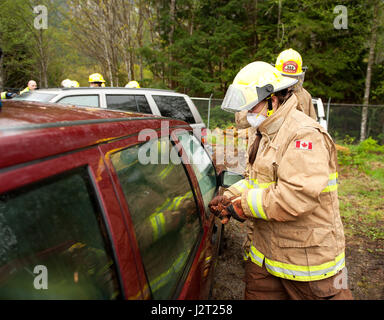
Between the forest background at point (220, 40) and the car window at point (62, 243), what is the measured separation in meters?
10.9

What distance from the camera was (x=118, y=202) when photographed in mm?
871

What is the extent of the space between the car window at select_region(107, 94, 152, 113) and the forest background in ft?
21.8

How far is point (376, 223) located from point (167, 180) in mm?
4216

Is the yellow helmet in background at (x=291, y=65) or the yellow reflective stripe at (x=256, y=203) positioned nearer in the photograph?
the yellow reflective stripe at (x=256, y=203)

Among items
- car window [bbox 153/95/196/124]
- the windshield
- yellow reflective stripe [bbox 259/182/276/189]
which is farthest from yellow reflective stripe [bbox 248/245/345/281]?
car window [bbox 153/95/196/124]

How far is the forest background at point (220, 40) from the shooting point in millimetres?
10672

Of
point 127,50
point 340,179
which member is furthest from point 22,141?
point 127,50

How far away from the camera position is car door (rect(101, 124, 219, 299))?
96 centimetres

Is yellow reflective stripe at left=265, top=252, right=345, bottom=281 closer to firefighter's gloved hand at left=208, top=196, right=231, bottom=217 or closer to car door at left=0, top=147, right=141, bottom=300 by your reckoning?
firefighter's gloved hand at left=208, top=196, right=231, bottom=217

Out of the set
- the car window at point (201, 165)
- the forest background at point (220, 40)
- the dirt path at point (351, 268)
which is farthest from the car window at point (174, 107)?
the forest background at point (220, 40)

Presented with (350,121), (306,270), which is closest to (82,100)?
(306,270)

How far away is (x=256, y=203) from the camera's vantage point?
1454 mm

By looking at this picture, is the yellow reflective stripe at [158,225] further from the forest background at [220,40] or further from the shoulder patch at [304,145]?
the forest background at [220,40]

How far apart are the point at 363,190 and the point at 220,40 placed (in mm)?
10447
